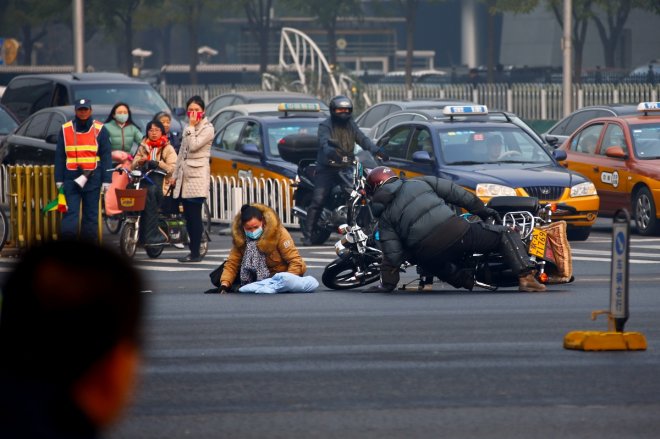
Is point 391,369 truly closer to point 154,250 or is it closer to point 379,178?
point 379,178

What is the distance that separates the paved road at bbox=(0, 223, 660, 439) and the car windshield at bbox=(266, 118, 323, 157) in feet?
24.5

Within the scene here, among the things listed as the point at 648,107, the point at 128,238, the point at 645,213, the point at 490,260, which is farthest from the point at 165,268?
the point at 648,107

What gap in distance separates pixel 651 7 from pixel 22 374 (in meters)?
46.1

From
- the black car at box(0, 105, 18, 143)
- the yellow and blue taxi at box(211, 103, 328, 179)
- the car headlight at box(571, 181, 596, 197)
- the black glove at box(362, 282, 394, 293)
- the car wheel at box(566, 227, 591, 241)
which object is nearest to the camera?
the black glove at box(362, 282, 394, 293)

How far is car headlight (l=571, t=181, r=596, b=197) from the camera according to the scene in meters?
17.4

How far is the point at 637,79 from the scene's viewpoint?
125 feet

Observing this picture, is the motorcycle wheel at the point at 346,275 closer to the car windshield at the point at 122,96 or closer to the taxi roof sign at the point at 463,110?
the taxi roof sign at the point at 463,110

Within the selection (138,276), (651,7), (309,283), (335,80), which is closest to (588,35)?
(651,7)

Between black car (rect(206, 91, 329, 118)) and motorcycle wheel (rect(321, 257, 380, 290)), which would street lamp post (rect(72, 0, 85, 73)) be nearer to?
black car (rect(206, 91, 329, 118))

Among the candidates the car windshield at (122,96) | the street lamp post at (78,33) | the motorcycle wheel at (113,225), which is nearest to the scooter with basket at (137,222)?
the motorcycle wheel at (113,225)

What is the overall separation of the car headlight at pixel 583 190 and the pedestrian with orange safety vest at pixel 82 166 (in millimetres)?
5684

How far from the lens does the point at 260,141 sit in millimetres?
19953

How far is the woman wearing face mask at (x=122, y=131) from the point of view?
17.8m

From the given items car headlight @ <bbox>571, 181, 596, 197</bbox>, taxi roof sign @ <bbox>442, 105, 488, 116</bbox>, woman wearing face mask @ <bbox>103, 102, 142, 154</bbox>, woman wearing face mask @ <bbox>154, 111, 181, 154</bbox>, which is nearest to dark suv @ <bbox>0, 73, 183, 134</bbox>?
woman wearing face mask @ <bbox>154, 111, 181, 154</bbox>
